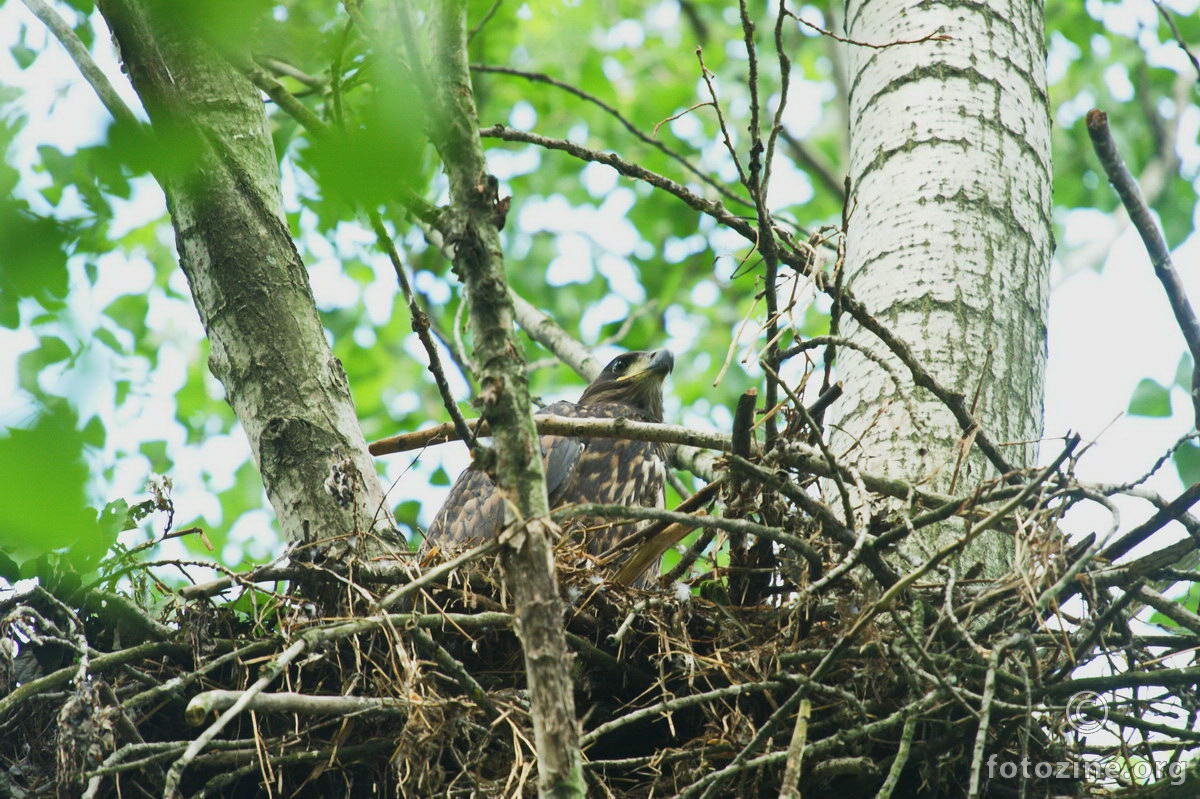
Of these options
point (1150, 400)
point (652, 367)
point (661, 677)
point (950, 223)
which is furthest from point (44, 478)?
point (652, 367)

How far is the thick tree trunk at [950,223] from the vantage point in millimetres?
3379

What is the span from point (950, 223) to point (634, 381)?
2.22 meters

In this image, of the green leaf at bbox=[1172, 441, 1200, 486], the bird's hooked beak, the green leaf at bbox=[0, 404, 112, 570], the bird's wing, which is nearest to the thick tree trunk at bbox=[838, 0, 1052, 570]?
the green leaf at bbox=[1172, 441, 1200, 486]

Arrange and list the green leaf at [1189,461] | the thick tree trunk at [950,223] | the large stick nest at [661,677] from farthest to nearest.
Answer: the thick tree trunk at [950,223], the green leaf at [1189,461], the large stick nest at [661,677]

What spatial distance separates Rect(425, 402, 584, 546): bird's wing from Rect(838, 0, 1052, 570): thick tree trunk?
1.18 m

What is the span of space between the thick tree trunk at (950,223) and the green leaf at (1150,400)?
1.10ft

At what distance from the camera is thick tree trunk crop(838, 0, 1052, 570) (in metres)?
3.38

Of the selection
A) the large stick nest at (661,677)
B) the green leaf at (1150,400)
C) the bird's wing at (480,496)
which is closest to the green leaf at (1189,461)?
the large stick nest at (661,677)

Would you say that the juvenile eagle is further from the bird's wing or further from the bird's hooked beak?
the bird's hooked beak

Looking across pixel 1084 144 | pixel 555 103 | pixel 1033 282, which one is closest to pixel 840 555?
pixel 1033 282

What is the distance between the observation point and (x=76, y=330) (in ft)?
4.08

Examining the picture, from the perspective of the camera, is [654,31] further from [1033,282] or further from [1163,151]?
[1033,282]

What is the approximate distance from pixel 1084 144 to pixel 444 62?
9387mm

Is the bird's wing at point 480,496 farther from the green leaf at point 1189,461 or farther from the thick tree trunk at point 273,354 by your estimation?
the green leaf at point 1189,461
